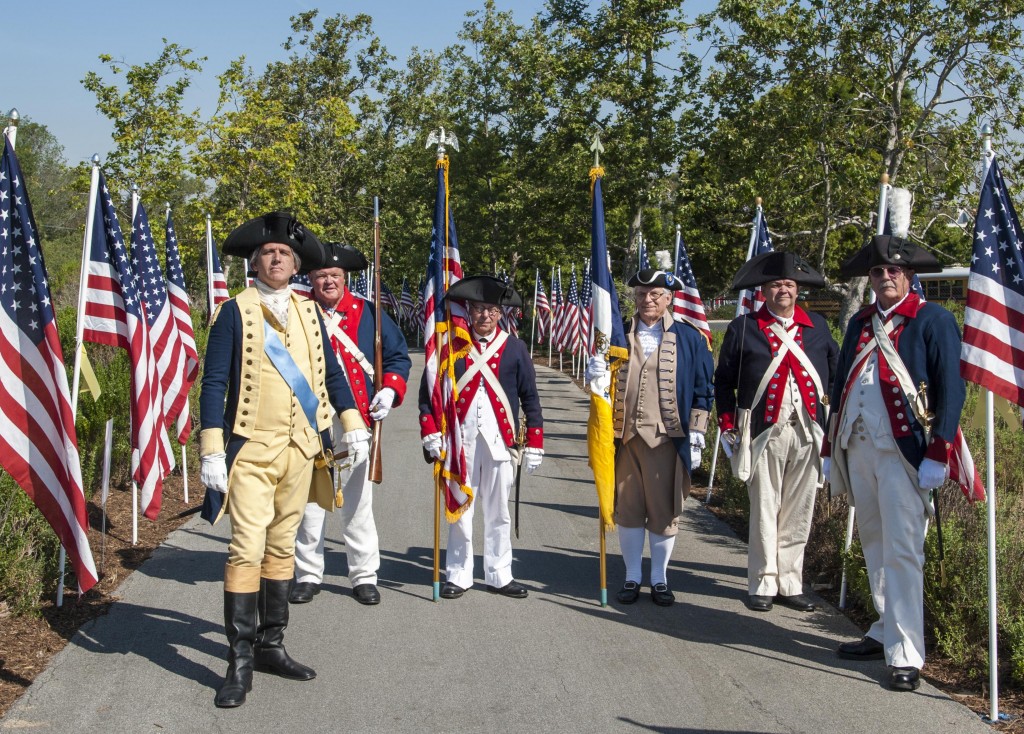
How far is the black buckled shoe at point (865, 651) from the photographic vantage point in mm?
5789

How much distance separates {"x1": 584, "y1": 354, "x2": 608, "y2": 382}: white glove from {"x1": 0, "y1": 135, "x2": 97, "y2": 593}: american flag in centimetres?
312

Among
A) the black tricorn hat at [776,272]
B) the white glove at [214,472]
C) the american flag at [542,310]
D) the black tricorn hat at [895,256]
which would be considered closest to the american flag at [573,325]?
the american flag at [542,310]

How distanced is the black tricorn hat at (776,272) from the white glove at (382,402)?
2305mm

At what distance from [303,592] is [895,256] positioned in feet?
13.6

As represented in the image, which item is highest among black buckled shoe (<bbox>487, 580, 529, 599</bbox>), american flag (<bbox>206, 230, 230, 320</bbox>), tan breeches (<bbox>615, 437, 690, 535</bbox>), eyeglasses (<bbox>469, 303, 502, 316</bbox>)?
american flag (<bbox>206, 230, 230, 320</bbox>)

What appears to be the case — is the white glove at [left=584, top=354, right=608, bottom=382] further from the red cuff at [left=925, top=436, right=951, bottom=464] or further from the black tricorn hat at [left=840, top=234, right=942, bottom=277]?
the red cuff at [left=925, top=436, right=951, bottom=464]

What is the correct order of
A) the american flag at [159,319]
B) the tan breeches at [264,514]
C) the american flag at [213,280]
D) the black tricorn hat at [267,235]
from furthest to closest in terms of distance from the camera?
the american flag at [213,280], the american flag at [159,319], the black tricorn hat at [267,235], the tan breeches at [264,514]

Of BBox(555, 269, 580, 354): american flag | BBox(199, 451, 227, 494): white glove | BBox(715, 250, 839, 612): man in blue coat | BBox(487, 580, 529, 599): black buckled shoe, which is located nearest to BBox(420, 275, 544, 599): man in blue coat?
BBox(487, 580, 529, 599): black buckled shoe

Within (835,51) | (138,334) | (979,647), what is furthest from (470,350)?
(835,51)

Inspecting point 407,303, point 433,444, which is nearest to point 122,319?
point 433,444

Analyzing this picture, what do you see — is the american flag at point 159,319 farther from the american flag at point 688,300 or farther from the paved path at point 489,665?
the american flag at point 688,300

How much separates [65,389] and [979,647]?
5.02 m

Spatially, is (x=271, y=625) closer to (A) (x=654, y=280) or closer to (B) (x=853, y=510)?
(A) (x=654, y=280)

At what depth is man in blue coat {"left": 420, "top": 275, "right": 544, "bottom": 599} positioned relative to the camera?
700cm
